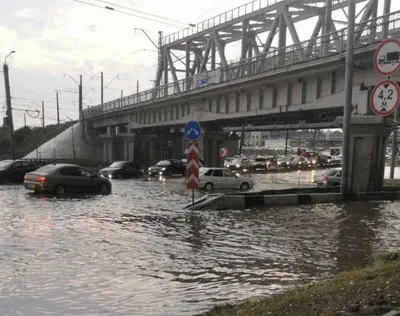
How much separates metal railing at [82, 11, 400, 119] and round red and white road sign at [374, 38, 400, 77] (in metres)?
7.54

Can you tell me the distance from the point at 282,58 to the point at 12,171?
58.4ft

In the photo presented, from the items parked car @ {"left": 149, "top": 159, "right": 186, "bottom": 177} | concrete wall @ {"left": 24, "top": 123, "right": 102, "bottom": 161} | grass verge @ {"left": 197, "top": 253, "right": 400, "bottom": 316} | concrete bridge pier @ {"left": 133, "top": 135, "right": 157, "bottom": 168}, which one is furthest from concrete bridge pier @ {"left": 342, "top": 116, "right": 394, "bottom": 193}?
concrete wall @ {"left": 24, "top": 123, "right": 102, "bottom": 161}

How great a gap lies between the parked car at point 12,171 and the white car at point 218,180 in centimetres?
1084

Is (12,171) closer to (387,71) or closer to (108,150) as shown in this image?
(387,71)

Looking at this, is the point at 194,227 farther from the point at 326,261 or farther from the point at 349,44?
the point at 349,44

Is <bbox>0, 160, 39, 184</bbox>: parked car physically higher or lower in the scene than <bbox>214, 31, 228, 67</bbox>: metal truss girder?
lower

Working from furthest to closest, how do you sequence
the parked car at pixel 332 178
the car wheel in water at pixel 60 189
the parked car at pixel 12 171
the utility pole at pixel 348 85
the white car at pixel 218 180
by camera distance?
the parked car at pixel 332 178, the white car at pixel 218 180, the parked car at pixel 12 171, the car wheel in water at pixel 60 189, the utility pole at pixel 348 85

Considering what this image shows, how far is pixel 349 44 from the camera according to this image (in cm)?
1669

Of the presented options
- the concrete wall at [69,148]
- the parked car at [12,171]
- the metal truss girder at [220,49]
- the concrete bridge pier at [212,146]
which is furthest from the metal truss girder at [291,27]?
the concrete wall at [69,148]

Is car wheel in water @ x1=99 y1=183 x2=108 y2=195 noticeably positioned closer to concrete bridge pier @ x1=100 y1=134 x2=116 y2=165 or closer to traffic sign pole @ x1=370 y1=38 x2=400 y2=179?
traffic sign pole @ x1=370 y1=38 x2=400 y2=179

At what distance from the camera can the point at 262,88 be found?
2889cm

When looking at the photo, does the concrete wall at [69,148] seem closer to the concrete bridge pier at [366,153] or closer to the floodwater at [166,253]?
the floodwater at [166,253]

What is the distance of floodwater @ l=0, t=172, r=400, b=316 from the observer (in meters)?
5.85

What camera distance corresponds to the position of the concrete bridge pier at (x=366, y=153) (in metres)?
18.4
